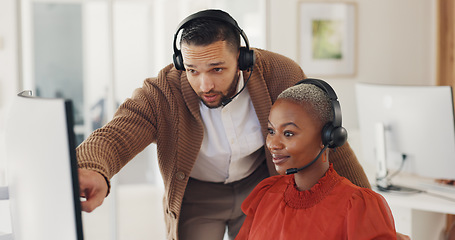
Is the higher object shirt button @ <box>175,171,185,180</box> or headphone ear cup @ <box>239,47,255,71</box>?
headphone ear cup @ <box>239,47,255,71</box>

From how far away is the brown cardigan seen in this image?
4.62 feet

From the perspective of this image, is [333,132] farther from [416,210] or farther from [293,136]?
[416,210]

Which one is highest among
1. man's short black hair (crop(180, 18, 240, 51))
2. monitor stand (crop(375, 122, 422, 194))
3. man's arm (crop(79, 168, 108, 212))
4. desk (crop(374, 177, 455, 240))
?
man's short black hair (crop(180, 18, 240, 51))

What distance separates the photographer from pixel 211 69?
1.28 meters

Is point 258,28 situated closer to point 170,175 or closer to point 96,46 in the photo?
point 96,46

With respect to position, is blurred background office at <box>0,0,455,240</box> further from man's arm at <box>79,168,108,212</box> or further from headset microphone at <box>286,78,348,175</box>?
man's arm at <box>79,168,108,212</box>

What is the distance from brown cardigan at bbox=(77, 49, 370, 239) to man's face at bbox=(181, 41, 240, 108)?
175 mm

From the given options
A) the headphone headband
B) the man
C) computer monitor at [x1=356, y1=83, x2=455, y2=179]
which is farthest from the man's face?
computer monitor at [x1=356, y1=83, x2=455, y2=179]

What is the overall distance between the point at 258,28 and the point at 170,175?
275 centimetres

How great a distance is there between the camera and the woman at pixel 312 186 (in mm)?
1105

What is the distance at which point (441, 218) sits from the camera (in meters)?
2.52

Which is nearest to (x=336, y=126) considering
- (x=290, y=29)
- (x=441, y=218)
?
(x=441, y=218)

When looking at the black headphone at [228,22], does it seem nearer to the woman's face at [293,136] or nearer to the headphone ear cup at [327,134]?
the woman's face at [293,136]

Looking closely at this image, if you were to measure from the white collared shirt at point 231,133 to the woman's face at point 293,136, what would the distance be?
37 cm
